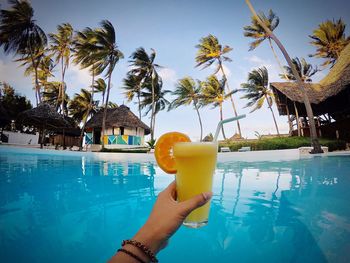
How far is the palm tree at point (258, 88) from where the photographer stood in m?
22.5

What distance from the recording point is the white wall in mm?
16780

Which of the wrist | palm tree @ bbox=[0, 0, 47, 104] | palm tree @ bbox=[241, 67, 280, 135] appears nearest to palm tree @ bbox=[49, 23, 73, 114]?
palm tree @ bbox=[0, 0, 47, 104]

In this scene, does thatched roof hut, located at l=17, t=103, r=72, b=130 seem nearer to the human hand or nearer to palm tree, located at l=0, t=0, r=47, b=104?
palm tree, located at l=0, t=0, r=47, b=104

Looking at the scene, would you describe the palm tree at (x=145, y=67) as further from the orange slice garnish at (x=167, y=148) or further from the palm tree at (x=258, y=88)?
the orange slice garnish at (x=167, y=148)

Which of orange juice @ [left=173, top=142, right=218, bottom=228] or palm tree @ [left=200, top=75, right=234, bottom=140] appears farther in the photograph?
palm tree @ [left=200, top=75, right=234, bottom=140]

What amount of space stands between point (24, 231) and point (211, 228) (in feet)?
6.18

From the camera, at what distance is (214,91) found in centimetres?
2373

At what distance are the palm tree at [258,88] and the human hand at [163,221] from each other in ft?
77.5

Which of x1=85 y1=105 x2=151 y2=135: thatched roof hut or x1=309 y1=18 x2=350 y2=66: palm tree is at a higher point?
x1=309 y1=18 x2=350 y2=66: palm tree

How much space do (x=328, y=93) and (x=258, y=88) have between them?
10.9 metres

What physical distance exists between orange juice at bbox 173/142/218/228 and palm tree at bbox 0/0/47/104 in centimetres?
2231

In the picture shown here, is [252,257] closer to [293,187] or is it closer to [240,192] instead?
[240,192]

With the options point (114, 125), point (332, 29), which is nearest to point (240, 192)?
point (114, 125)

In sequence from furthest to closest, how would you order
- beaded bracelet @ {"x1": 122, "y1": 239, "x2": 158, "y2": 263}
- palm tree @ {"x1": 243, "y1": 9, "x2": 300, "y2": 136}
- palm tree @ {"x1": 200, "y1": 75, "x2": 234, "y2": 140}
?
palm tree @ {"x1": 200, "y1": 75, "x2": 234, "y2": 140} < palm tree @ {"x1": 243, "y1": 9, "x2": 300, "y2": 136} < beaded bracelet @ {"x1": 122, "y1": 239, "x2": 158, "y2": 263}
